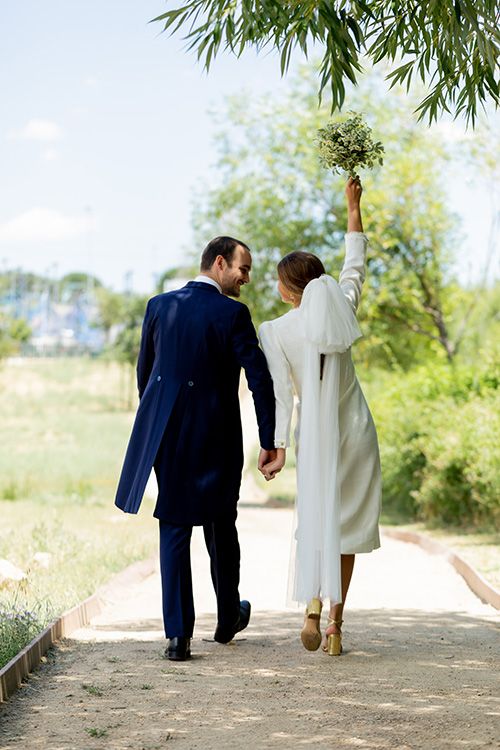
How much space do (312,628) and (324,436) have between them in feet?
3.13

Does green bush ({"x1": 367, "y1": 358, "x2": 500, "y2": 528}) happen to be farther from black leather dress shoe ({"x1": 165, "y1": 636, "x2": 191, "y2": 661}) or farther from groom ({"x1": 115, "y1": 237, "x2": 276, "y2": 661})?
black leather dress shoe ({"x1": 165, "y1": 636, "x2": 191, "y2": 661})

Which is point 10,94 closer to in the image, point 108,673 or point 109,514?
point 109,514

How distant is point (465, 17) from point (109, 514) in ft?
36.8

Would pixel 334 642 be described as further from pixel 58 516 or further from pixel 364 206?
pixel 364 206

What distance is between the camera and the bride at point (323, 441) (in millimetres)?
5934

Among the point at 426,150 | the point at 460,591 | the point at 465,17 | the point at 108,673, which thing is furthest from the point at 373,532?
the point at 426,150

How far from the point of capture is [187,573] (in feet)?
20.1

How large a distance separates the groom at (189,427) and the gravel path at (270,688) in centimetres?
49

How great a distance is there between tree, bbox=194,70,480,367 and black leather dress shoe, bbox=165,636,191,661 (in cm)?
1550

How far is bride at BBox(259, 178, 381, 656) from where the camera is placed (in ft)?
19.5

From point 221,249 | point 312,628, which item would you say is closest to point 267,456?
point 312,628

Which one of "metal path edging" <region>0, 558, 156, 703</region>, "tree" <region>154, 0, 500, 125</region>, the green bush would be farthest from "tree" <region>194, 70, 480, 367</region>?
"tree" <region>154, 0, 500, 125</region>

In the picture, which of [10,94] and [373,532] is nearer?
[373,532]

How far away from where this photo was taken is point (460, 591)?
9.41 meters
